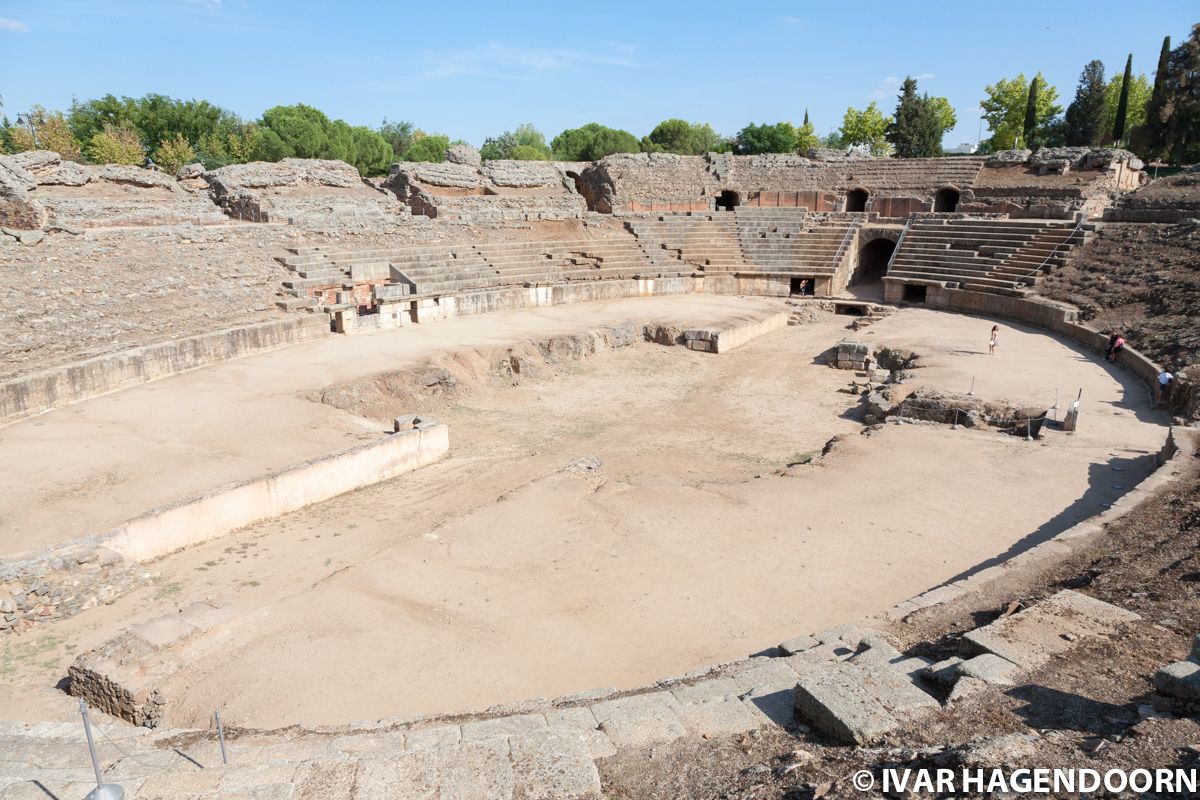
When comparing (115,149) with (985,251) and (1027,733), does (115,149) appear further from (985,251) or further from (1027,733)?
(1027,733)

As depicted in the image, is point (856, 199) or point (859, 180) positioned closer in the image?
point (859, 180)

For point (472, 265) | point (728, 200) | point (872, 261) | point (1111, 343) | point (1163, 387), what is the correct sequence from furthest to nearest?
1. point (728, 200)
2. point (872, 261)
3. point (472, 265)
4. point (1111, 343)
5. point (1163, 387)

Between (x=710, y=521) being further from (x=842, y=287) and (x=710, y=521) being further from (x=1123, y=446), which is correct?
(x=842, y=287)

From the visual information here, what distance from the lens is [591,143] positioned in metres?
52.5

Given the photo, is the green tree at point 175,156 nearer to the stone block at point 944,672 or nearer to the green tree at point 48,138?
the green tree at point 48,138

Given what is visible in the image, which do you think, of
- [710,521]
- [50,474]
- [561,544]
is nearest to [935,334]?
[710,521]

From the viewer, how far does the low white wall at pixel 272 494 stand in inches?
331

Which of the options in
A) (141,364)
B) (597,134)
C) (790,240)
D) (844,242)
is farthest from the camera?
(597,134)

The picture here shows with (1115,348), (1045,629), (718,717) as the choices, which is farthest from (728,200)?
(718,717)

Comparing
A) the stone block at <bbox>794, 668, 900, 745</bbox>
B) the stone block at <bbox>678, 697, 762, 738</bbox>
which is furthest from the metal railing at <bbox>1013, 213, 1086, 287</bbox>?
the stone block at <bbox>678, 697, 762, 738</bbox>

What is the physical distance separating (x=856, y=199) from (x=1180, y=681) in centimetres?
3267

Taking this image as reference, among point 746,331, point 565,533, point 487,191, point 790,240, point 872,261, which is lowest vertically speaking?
point 565,533

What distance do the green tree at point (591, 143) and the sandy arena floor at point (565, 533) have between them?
3805 centimetres

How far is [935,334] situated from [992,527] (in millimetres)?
12579
